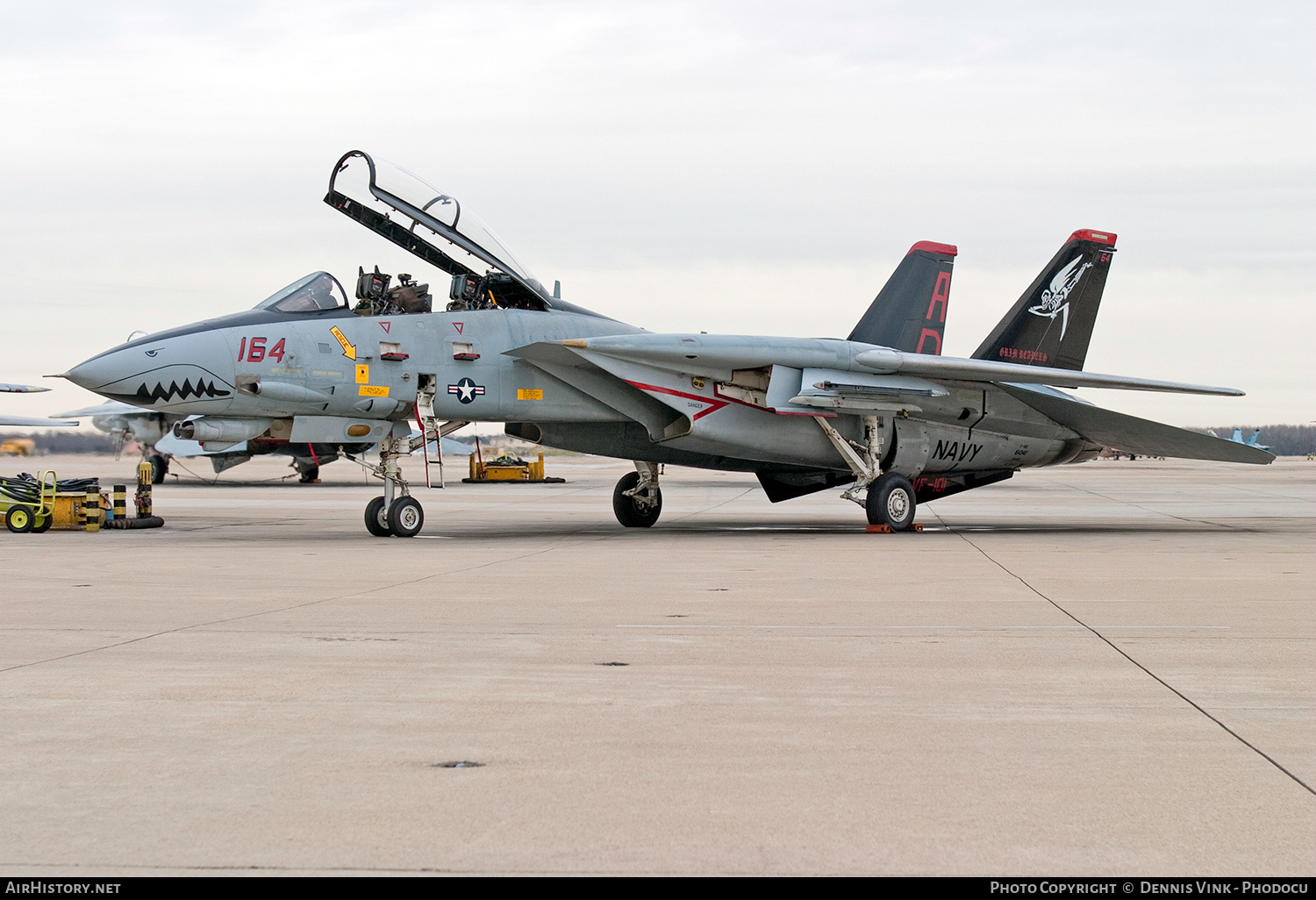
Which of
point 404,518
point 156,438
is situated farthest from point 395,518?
point 156,438

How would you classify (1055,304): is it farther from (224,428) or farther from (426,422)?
(224,428)

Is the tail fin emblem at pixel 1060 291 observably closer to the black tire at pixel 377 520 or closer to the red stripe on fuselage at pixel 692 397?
the red stripe on fuselage at pixel 692 397

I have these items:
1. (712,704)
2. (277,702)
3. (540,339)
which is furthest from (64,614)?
(540,339)

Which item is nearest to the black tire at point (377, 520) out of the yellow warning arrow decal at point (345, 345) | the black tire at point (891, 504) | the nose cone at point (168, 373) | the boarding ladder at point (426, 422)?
the boarding ladder at point (426, 422)

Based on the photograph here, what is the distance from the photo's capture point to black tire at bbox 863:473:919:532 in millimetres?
15641

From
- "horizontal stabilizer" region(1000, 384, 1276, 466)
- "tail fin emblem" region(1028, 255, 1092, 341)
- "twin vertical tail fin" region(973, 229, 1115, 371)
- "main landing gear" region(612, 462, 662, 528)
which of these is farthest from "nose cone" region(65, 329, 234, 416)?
"tail fin emblem" region(1028, 255, 1092, 341)

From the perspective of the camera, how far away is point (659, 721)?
431 cm

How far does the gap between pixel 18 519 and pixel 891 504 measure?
11.9 m

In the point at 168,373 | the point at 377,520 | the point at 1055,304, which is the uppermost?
the point at 1055,304

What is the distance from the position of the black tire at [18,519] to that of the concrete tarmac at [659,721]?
645cm

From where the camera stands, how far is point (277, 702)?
4621mm

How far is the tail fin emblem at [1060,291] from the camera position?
706 inches

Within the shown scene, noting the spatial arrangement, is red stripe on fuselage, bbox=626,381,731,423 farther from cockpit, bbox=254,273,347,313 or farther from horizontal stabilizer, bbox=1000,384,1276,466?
horizontal stabilizer, bbox=1000,384,1276,466
